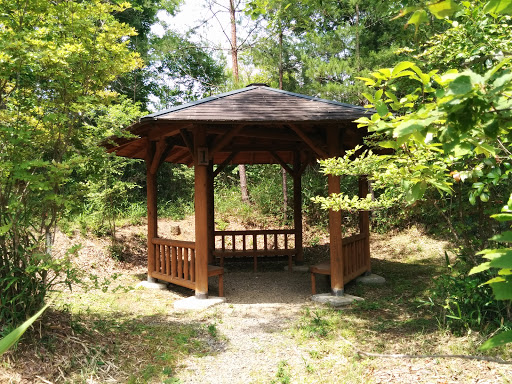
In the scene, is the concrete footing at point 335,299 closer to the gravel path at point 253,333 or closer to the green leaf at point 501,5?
the gravel path at point 253,333

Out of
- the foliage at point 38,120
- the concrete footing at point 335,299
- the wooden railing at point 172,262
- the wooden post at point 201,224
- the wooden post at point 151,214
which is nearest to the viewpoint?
the foliage at point 38,120

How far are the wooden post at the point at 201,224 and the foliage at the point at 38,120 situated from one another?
6.73ft

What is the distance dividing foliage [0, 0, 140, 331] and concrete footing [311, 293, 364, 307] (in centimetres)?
367

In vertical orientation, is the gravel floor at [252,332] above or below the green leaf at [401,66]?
below

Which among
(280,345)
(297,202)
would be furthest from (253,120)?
(297,202)

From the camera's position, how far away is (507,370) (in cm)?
327

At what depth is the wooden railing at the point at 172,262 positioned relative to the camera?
632 centimetres

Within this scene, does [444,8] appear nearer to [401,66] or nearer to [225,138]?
[401,66]

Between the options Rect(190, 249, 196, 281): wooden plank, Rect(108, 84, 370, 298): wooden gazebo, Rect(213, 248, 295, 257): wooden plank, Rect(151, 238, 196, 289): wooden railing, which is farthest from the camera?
Rect(213, 248, 295, 257): wooden plank

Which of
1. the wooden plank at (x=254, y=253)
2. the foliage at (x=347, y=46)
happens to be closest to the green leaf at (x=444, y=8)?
the wooden plank at (x=254, y=253)

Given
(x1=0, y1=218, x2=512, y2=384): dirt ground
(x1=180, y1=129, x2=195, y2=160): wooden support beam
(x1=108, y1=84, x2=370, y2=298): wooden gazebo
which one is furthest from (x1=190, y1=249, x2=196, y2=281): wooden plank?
(x1=180, y1=129, x2=195, y2=160): wooden support beam

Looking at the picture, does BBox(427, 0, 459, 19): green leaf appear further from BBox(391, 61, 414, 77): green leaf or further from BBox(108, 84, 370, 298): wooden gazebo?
BBox(108, 84, 370, 298): wooden gazebo

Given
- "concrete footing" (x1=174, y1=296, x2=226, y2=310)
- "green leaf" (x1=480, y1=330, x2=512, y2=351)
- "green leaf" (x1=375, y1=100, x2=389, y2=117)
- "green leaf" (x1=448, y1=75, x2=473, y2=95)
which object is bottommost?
"concrete footing" (x1=174, y1=296, x2=226, y2=310)

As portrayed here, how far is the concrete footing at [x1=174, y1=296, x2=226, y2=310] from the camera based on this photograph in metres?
5.69
